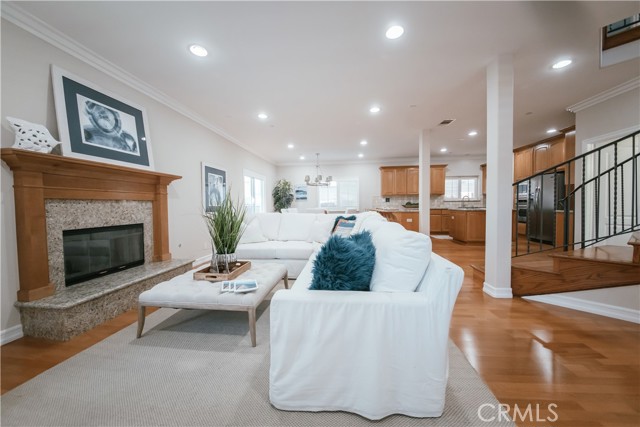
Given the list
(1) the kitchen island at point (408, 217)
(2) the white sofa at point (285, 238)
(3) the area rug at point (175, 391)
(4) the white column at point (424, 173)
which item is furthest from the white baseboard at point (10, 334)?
(1) the kitchen island at point (408, 217)

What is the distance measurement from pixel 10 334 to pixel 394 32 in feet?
13.3

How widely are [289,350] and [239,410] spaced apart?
17.1 inches

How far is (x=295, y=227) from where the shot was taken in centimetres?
389

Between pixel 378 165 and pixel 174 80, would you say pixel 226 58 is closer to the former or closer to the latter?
pixel 174 80

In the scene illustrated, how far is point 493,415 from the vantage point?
3.77 feet

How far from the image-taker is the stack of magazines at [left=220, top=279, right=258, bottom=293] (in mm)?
1756

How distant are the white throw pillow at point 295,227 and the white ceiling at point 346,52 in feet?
6.00

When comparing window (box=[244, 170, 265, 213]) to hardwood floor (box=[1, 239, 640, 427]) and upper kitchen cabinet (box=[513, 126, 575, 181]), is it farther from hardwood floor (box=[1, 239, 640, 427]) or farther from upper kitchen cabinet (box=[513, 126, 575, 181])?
upper kitchen cabinet (box=[513, 126, 575, 181])

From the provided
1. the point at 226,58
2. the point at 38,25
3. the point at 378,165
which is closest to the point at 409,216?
the point at 378,165

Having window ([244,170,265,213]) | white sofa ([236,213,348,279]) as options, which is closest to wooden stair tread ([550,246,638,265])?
white sofa ([236,213,348,279])

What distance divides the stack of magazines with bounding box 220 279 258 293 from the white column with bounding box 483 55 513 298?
101 inches

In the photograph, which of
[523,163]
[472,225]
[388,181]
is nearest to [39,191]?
[472,225]

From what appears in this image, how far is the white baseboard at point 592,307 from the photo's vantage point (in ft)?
6.70

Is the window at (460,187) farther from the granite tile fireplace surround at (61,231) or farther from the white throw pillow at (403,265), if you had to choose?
the granite tile fireplace surround at (61,231)
